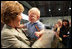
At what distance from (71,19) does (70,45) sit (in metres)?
0.26

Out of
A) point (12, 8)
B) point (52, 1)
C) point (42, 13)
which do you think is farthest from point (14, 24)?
point (52, 1)

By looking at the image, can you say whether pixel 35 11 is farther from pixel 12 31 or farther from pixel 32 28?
pixel 12 31

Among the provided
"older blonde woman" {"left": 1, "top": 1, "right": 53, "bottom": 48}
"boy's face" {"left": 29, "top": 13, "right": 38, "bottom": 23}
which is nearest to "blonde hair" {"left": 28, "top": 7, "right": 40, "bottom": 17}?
"boy's face" {"left": 29, "top": 13, "right": 38, "bottom": 23}

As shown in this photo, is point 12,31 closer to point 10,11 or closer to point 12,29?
point 12,29

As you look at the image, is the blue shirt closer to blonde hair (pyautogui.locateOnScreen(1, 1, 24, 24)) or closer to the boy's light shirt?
the boy's light shirt

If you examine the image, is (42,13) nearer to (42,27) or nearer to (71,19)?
(42,27)

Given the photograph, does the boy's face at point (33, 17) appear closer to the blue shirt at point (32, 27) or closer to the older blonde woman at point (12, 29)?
the blue shirt at point (32, 27)

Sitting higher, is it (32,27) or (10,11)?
(10,11)

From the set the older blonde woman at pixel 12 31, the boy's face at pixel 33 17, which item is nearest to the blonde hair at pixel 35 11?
the boy's face at pixel 33 17

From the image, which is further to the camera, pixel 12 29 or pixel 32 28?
pixel 32 28

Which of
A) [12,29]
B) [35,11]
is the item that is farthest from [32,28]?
[12,29]

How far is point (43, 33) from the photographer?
1164mm

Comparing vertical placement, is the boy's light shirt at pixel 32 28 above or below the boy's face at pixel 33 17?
below

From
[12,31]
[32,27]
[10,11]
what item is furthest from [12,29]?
[32,27]
